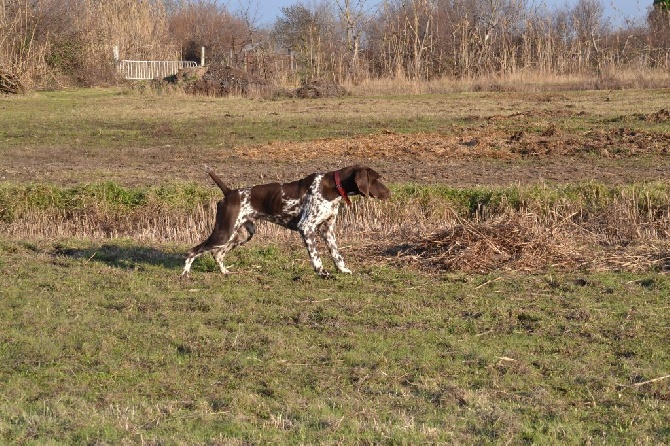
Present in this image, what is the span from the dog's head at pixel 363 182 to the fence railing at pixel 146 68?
128 feet

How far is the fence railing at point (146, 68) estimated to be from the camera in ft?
165

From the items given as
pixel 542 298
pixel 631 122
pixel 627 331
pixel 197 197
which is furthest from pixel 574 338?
pixel 631 122

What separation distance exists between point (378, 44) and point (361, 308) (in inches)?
1573

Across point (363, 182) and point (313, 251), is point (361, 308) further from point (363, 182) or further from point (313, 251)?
point (363, 182)

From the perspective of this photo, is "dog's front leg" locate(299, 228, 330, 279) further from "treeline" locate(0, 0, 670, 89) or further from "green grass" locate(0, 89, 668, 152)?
"treeline" locate(0, 0, 670, 89)

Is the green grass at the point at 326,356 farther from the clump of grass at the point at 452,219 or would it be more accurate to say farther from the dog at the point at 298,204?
the clump of grass at the point at 452,219

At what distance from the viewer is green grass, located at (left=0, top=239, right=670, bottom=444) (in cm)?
624

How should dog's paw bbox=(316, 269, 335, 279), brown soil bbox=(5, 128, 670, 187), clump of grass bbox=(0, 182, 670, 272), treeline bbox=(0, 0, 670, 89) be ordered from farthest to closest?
treeline bbox=(0, 0, 670, 89) < brown soil bbox=(5, 128, 670, 187) < clump of grass bbox=(0, 182, 670, 272) < dog's paw bbox=(316, 269, 335, 279)

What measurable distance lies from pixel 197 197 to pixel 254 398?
9.34 metres

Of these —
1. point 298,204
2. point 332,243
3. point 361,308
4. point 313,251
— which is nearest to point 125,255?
point 298,204

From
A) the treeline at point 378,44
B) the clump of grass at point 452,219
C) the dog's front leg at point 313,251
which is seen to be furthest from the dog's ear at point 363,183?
the treeline at point 378,44

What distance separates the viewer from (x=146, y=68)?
52031 mm

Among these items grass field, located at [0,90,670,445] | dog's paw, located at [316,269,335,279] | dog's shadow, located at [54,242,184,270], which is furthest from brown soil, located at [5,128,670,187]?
dog's paw, located at [316,269,335,279]

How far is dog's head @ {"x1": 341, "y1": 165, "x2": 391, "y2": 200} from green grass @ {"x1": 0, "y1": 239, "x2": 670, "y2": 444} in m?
0.93
